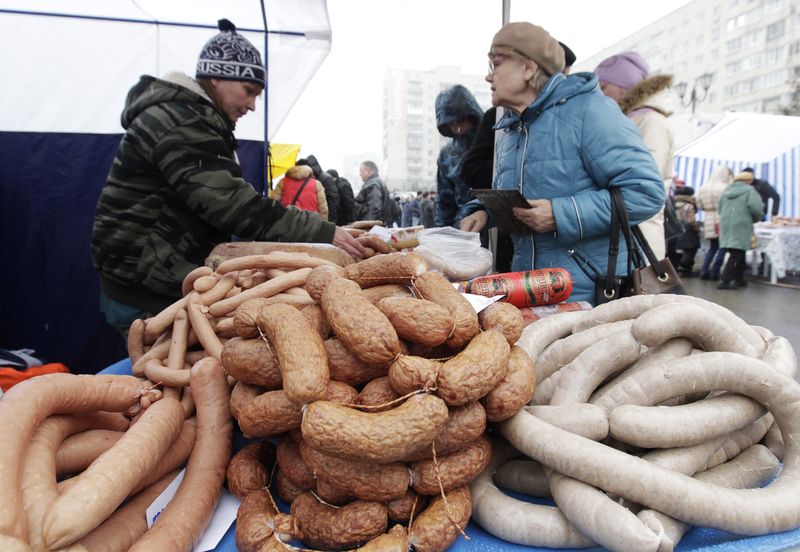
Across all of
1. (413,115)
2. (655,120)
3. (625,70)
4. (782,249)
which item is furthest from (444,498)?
(413,115)

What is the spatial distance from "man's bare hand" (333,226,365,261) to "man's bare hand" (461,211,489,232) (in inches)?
31.6

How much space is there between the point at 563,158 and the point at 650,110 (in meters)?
1.40

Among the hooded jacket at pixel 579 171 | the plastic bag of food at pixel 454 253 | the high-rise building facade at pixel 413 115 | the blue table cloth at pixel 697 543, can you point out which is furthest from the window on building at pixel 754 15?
the blue table cloth at pixel 697 543

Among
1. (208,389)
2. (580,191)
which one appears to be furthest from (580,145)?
(208,389)

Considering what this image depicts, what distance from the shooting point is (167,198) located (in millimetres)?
2838

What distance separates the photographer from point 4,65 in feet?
14.9

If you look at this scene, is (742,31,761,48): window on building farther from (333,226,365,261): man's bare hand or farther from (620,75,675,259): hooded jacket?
(333,226,365,261): man's bare hand

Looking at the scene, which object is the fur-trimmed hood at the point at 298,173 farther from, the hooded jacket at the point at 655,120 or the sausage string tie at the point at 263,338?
the sausage string tie at the point at 263,338

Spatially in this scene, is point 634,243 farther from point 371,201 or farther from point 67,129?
point 371,201

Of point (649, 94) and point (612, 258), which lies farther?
point (649, 94)

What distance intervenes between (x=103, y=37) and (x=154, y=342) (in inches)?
169

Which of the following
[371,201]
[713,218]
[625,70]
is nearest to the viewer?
[625,70]

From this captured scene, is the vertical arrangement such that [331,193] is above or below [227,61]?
below

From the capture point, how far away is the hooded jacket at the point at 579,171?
251 cm
